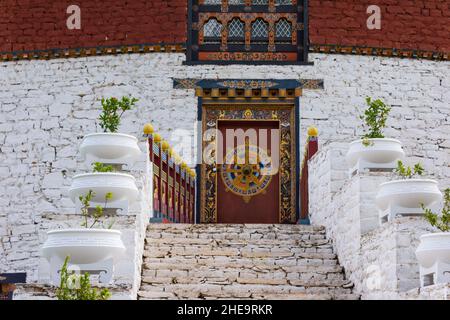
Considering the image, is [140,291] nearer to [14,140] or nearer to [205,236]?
[205,236]

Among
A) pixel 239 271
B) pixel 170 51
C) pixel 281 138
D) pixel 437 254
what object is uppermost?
pixel 170 51

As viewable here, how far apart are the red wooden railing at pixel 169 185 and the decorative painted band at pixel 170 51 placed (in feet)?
8.48

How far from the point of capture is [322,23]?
60.7ft

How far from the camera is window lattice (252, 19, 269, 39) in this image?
61.1 ft

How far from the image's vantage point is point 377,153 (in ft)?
38.9

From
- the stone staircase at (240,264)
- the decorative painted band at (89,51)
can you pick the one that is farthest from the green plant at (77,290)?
the decorative painted band at (89,51)

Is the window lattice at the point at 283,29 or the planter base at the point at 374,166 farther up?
the window lattice at the point at 283,29

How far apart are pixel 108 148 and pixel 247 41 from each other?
23.9 feet

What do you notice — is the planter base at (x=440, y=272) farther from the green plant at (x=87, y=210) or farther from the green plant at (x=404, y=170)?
the green plant at (x=87, y=210)

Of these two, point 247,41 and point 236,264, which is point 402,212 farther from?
point 247,41

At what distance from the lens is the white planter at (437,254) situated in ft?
30.1

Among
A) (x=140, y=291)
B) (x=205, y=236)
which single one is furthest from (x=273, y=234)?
(x=140, y=291)

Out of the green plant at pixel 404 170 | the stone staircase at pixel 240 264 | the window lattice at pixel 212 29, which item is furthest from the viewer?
the window lattice at pixel 212 29

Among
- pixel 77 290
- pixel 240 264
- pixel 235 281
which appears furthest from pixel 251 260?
pixel 77 290
